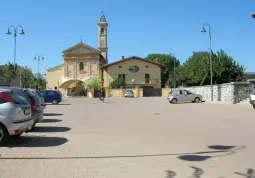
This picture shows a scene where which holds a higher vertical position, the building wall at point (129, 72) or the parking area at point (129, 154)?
the building wall at point (129, 72)

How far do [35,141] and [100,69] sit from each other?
234ft

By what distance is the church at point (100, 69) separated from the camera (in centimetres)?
7669

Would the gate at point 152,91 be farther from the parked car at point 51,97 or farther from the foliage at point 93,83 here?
the parked car at point 51,97

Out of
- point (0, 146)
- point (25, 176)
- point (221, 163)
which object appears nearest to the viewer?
point (25, 176)

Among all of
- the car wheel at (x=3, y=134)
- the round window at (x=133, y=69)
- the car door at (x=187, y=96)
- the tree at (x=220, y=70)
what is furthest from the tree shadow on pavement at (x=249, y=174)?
the round window at (x=133, y=69)

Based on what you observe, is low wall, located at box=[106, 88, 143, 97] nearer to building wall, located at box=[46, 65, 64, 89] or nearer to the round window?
the round window

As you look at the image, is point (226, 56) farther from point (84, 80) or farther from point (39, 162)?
point (39, 162)

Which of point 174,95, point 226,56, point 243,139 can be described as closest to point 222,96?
point 174,95

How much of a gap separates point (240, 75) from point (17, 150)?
47490 mm

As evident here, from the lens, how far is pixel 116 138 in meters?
10.8

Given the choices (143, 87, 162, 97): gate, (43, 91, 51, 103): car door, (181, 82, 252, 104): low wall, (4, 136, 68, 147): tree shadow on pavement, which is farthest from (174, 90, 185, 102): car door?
(143, 87, 162, 97): gate

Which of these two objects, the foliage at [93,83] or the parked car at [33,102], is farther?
the foliage at [93,83]

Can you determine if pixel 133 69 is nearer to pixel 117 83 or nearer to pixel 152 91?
pixel 117 83

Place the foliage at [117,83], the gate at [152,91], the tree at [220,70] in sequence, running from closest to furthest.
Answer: the tree at [220,70] < the gate at [152,91] < the foliage at [117,83]
